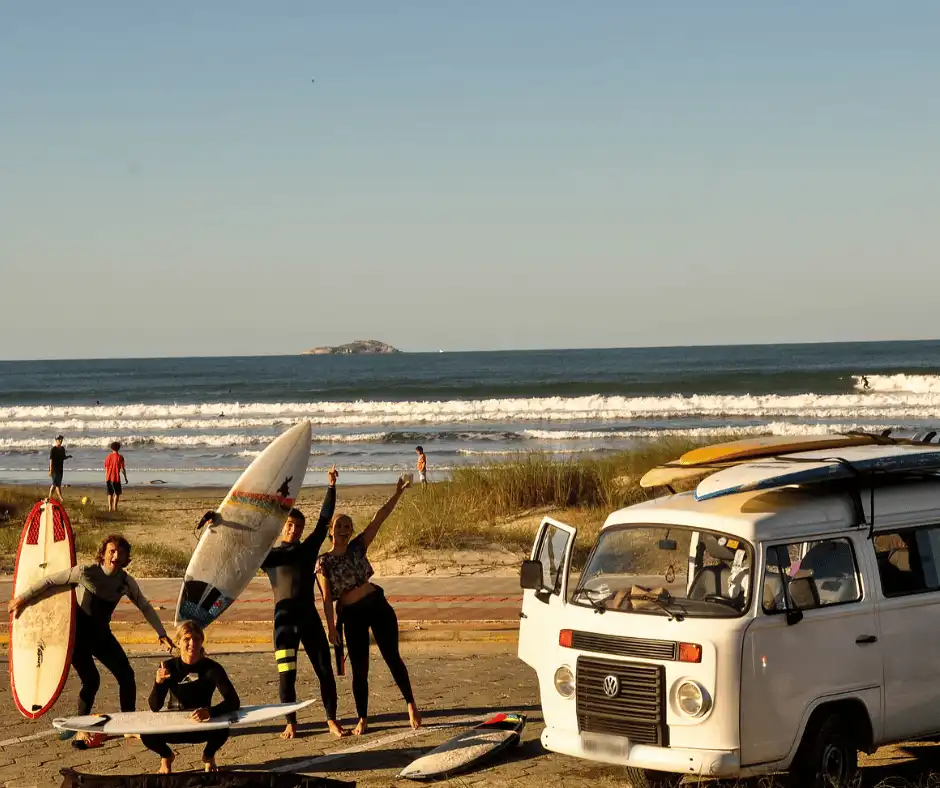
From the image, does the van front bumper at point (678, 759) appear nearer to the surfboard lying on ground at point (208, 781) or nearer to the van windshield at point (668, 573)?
the van windshield at point (668, 573)

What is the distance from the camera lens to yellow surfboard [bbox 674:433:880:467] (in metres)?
8.29

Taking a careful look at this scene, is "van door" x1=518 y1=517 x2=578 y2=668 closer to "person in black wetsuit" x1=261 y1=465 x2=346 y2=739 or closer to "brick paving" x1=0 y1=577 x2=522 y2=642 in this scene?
"person in black wetsuit" x1=261 y1=465 x2=346 y2=739

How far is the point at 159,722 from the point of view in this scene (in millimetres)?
8109

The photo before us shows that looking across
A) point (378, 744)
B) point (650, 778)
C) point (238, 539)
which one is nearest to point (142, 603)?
point (378, 744)

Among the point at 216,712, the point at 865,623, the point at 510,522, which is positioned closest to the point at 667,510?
the point at 865,623

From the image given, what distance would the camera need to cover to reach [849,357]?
122 m

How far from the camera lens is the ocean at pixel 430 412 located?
144 ft

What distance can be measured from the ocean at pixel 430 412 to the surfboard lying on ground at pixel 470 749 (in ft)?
50.9

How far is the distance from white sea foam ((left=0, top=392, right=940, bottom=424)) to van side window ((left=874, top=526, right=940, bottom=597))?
48.1 metres

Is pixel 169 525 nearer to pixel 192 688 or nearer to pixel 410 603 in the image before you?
pixel 410 603

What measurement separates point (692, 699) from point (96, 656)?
4599 millimetres

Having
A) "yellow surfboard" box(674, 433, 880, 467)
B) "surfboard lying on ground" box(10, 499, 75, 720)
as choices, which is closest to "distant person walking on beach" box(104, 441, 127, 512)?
"surfboard lying on ground" box(10, 499, 75, 720)

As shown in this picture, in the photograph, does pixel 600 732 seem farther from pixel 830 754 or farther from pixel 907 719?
pixel 907 719

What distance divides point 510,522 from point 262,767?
11.3m
